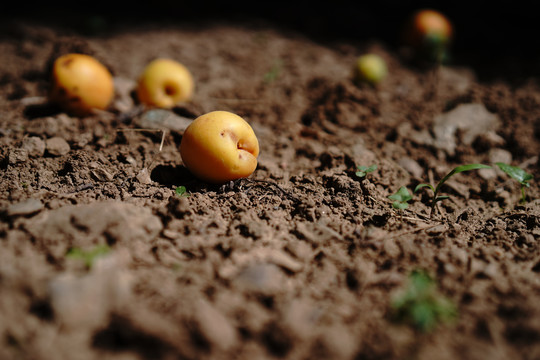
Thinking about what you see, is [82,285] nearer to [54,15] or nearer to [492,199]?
[492,199]

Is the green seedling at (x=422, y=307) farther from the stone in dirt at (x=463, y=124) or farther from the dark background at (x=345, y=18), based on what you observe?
the dark background at (x=345, y=18)

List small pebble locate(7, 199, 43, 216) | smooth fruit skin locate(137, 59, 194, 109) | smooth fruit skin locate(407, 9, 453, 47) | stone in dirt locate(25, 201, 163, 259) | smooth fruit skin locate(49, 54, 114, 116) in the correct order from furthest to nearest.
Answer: smooth fruit skin locate(407, 9, 453, 47), smooth fruit skin locate(137, 59, 194, 109), smooth fruit skin locate(49, 54, 114, 116), small pebble locate(7, 199, 43, 216), stone in dirt locate(25, 201, 163, 259)

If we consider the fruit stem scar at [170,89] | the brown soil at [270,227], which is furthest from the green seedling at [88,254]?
the fruit stem scar at [170,89]

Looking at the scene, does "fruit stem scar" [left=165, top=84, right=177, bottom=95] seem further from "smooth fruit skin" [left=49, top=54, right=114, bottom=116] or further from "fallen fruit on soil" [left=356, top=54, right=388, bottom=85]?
"fallen fruit on soil" [left=356, top=54, right=388, bottom=85]

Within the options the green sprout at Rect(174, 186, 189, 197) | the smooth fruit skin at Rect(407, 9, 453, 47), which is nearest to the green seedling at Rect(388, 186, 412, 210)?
the green sprout at Rect(174, 186, 189, 197)

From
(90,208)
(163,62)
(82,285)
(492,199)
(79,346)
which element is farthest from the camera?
(163,62)

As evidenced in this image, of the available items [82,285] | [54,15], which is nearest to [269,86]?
[82,285]

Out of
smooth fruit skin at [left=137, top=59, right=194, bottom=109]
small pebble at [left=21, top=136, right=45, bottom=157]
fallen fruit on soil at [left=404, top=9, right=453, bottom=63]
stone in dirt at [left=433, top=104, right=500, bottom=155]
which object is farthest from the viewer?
fallen fruit on soil at [left=404, top=9, right=453, bottom=63]
